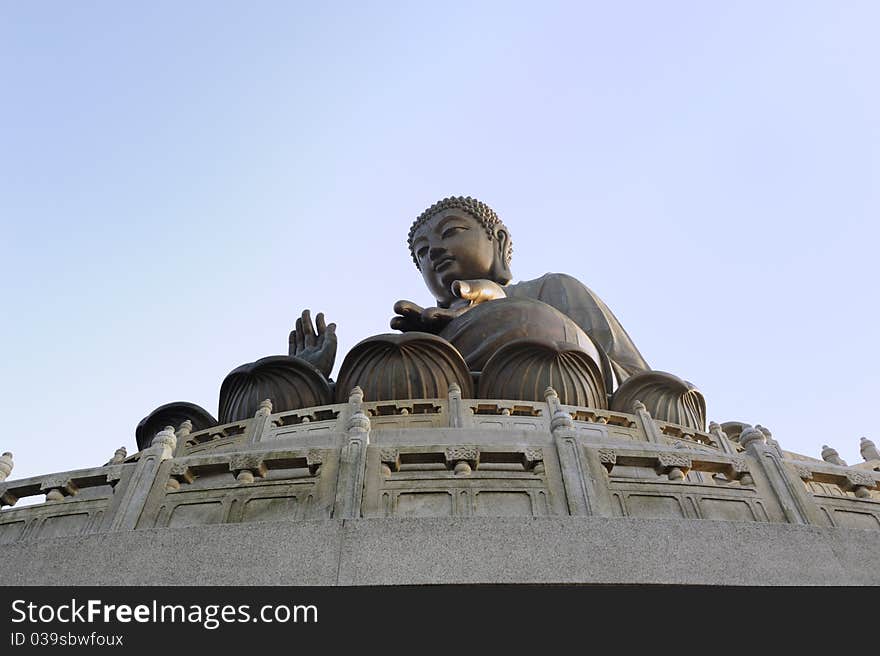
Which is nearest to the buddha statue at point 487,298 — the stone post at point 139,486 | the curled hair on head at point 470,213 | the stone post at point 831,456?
the curled hair on head at point 470,213

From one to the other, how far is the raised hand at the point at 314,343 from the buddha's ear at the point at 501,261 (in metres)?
5.05

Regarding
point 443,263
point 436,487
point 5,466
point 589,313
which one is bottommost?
point 436,487

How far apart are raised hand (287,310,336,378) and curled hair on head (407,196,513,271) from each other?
4.69 meters

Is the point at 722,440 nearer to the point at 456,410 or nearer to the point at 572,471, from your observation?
the point at 456,410

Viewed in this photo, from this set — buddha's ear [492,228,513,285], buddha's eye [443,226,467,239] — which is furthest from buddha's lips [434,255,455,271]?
buddha's ear [492,228,513,285]

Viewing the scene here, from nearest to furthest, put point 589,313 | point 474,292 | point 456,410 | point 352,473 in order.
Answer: point 352,473
point 456,410
point 474,292
point 589,313

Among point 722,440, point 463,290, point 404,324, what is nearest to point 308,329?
point 404,324

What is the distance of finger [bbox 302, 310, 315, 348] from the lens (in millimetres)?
11594

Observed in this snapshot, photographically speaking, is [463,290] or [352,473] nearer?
[352,473]

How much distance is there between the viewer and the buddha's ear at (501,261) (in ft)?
51.3

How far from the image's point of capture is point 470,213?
51.9ft

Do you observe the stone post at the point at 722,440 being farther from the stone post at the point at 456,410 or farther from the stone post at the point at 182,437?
the stone post at the point at 182,437

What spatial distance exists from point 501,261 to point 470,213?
1235 millimetres

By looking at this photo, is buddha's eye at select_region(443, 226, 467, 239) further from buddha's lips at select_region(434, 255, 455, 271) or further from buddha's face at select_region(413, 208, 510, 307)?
buddha's lips at select_region(434, 255, 455, 271)
